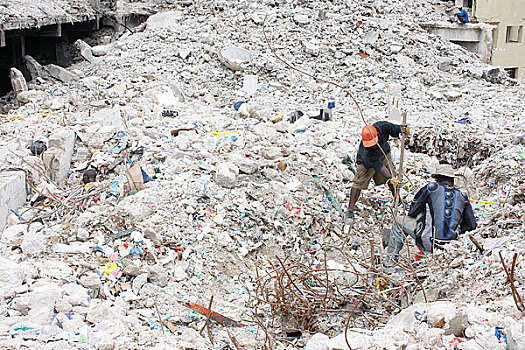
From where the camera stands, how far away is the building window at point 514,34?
1631cm

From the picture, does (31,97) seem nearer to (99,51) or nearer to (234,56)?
(234,56)

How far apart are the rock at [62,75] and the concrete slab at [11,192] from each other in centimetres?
542

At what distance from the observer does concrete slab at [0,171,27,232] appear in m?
4.24

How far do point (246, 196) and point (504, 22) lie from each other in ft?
48.0

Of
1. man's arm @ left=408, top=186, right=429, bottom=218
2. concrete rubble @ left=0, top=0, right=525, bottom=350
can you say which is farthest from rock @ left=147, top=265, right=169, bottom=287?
man's arm @ left=408, top=186, right=429, bottom=218

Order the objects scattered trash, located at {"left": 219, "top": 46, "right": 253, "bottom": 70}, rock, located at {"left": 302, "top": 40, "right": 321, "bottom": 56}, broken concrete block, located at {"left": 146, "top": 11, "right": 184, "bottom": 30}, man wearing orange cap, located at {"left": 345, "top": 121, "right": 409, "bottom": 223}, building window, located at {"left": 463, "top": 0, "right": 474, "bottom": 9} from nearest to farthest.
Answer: man wearing orange cap, located at {"left": 345, "top": 121, "right": 409, "bottom": 223} → scattered trash, located at {"left": 219, "top": 46, "right": 253, "bottom": 70} → rock, located at {"left": 302, "top": 40, "right": 321, "bottom": 56} → broken concrete block, located at {"left": 146, "top": 11, "right": 184, "bottom": 30} → building window, located at {"left": 463, "top": 0, "right": 474, "bottom": 9}

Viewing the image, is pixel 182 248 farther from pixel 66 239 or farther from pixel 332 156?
pixel 332 156

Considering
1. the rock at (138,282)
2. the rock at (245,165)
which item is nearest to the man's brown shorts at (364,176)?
the rock at (245,165)

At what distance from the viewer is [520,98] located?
27.7 feet

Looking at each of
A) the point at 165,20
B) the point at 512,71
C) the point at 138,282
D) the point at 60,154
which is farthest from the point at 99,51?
the point at 512,71

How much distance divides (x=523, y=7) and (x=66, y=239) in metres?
17.0

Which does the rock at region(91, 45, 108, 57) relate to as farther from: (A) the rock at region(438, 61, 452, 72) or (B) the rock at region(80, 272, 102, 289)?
(B) the rock at region(80, 272, 102, 289)

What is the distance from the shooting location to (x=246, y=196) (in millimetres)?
4602

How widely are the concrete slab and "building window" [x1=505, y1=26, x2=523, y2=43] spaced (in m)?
16.2
